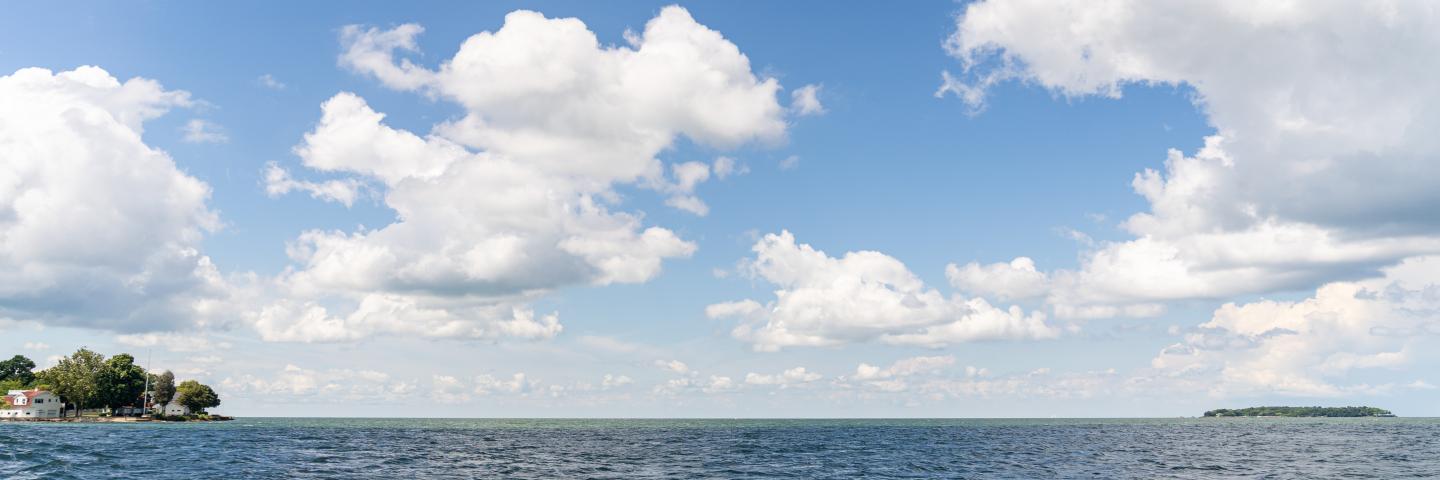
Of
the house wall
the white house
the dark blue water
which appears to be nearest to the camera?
the dark blue water

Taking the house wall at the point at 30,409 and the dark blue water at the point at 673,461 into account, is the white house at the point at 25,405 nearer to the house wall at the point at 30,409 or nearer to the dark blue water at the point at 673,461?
the house wall at the point at 30,409

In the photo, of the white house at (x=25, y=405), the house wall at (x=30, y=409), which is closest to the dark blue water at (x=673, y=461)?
the house wall at (x=30, y=409)

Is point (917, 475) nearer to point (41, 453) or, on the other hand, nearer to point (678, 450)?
point (678, 450)

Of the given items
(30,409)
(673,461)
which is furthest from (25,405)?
(673,461)

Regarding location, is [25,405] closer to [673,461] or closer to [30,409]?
[30,409]

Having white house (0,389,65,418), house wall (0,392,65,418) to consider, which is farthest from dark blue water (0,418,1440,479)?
white house (0,389,65,418)

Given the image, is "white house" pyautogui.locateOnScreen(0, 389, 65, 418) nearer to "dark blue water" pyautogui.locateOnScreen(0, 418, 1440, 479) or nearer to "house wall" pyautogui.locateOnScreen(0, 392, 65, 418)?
"house wall" pyautogui.locateOnScreen(0, 392, 65, 418)

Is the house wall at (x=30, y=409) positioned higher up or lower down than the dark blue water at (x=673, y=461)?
lower down

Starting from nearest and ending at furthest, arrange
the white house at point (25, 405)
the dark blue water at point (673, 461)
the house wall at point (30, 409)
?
1. the dark blue water at point (673, 461)
2. the house wall at point (30, 409)
3. the white house at point (25, 405)

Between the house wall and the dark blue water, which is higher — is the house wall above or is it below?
below

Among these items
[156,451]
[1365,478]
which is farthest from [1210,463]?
[156,451]

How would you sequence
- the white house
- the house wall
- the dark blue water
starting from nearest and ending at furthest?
the dark blue water < the house wall < the white house

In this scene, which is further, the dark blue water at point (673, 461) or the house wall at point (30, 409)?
the house wall at point (30, 409)

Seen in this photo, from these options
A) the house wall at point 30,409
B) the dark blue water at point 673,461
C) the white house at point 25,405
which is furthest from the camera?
the white house at point 25,405
